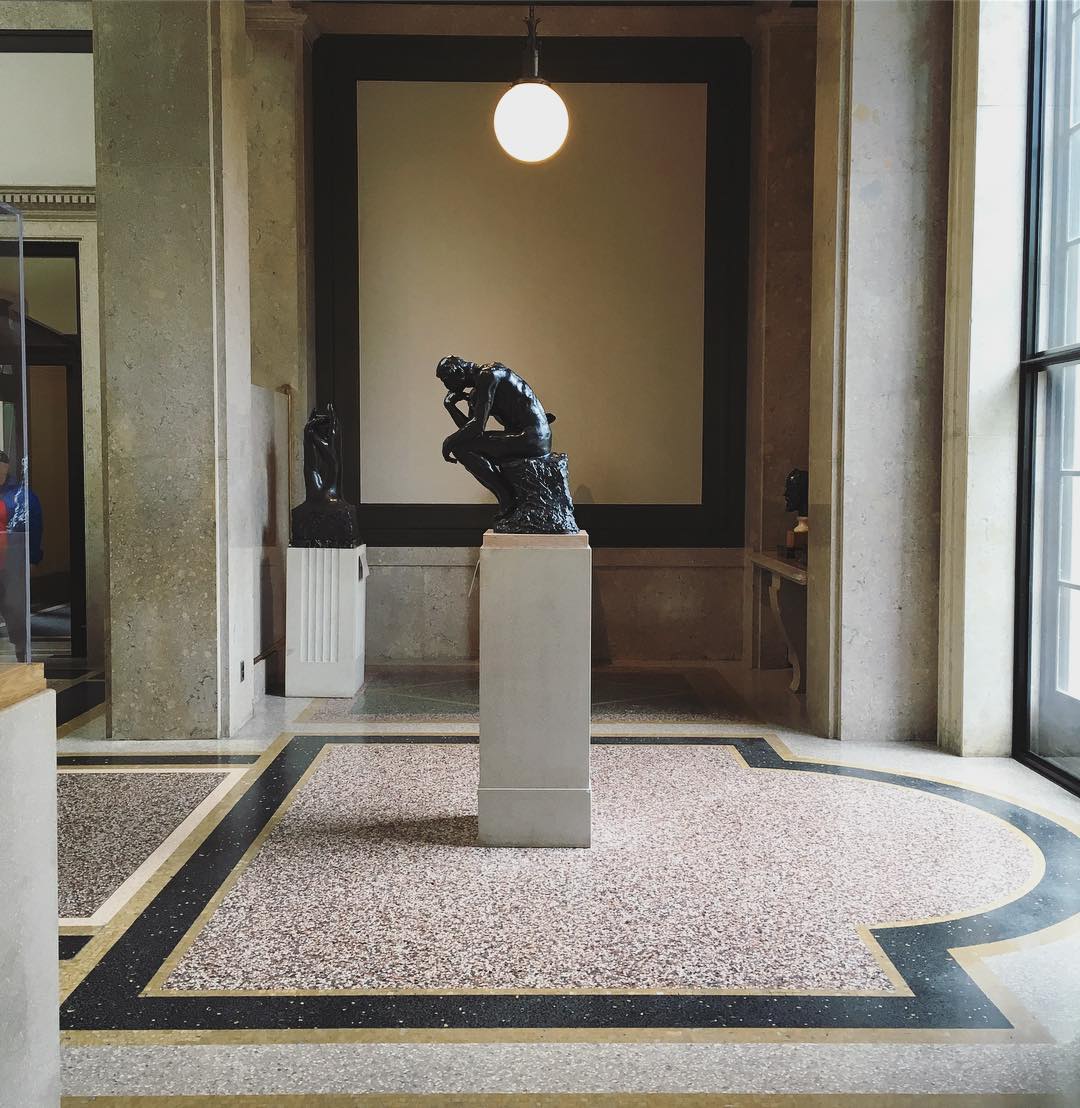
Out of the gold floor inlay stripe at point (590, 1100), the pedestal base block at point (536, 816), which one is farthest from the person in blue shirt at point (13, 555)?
the pedestal base block at point (536, 816)

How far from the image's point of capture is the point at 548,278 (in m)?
8.98

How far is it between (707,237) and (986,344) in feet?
11.5

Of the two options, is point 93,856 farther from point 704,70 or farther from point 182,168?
A: point 704,70

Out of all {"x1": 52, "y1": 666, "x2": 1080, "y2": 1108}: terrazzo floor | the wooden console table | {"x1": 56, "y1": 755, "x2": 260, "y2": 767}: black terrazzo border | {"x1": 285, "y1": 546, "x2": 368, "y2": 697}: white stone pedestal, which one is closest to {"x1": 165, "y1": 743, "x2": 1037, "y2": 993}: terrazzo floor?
{"x1": 52, "y1": 666, "x2": 1080, "y2": 1108}: terrazzo floor

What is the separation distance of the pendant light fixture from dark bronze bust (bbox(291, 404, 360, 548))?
2245mm

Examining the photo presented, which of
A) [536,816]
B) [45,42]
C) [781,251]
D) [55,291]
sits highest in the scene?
[45,42]

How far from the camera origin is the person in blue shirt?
196 cm

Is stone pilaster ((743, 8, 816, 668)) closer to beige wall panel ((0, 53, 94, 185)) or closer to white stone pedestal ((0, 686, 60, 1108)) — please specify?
beige wall panel ((0, 53, 94, 185))

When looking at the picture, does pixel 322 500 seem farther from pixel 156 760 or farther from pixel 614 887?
pixel 614 887

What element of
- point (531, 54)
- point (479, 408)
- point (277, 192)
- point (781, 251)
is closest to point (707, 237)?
point (781, 251)

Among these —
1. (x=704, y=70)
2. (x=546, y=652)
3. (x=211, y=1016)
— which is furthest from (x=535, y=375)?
(x=211, y=1016)

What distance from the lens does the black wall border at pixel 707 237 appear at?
28.9 feet

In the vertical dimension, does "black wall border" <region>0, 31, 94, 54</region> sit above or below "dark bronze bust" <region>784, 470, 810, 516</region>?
above

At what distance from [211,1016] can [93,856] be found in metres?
1.57
